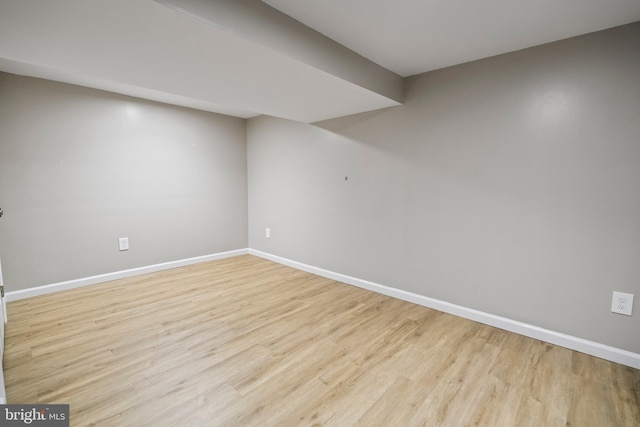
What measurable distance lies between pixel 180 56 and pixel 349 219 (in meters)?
2.09

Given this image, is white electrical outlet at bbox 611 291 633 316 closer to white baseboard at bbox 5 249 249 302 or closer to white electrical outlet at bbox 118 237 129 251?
white baseboard at bbox 5 249 249 302

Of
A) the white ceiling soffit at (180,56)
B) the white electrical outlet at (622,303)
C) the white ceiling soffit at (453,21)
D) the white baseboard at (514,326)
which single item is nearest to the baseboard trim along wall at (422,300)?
the white baseboard at (514,326)

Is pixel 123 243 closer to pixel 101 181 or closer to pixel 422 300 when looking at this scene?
pixel 101 181

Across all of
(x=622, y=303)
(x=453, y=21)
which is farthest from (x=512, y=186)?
(x=453, y=21)

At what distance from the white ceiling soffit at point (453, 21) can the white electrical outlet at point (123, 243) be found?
2.96 metres

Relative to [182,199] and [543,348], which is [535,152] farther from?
[182,199]

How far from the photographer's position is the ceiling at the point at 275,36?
4.25 ft

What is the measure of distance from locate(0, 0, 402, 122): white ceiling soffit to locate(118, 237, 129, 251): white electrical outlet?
167 cm

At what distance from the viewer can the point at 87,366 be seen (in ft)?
5.42

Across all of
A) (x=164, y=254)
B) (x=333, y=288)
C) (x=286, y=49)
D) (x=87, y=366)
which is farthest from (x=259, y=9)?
(x=164, y=254)

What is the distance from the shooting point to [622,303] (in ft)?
5.62

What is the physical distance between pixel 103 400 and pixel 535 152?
9.74 feet

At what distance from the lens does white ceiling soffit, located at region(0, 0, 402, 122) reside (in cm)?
126

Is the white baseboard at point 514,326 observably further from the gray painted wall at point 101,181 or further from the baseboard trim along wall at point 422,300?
the gray painted wall at point 101,181
